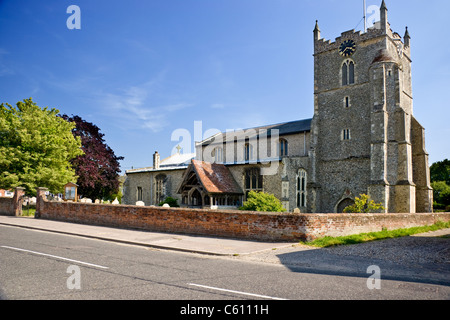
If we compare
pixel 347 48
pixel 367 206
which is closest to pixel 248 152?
pixel 347 48

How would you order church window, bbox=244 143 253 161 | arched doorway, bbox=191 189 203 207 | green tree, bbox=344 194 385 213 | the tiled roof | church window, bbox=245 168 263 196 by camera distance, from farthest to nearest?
church window, bbox=244 143 253 161
arched doorway, bbox=191 189 203 207
church window, bbox=245 168 263 196
the tiled roof
green tree, bbox=344 194 385 213

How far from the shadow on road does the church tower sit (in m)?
15.4

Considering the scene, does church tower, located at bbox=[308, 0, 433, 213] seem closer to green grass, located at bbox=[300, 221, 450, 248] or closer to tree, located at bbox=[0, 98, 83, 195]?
green grass, located at bbox=[300, 221, 450, 248]

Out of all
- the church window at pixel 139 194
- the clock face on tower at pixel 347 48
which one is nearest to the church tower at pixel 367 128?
the clock face on tower at pixel 347 48

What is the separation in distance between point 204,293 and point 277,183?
2345 centimetres

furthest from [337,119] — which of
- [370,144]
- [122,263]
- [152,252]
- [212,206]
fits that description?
[122,263]

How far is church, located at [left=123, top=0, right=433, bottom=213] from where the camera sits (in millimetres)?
27062

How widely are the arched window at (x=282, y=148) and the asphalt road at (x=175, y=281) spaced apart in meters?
25.6

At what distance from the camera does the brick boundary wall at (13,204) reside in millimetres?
24141

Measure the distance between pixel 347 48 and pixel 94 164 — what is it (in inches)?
1163

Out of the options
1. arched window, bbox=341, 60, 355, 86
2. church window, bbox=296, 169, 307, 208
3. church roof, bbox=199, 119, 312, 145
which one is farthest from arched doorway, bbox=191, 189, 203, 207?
arched window, bbox=341, 60, 355, 86

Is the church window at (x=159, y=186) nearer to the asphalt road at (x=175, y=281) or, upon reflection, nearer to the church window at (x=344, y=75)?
the church window at (x=344, y=75)

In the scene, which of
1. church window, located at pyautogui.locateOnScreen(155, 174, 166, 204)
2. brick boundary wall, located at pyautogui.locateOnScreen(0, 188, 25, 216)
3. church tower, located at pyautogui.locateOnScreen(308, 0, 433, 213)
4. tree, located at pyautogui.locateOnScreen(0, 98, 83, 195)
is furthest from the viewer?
church window, located at pyautogui.locateOnScreen(155, 174, 166, 204)

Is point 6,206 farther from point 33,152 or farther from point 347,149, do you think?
point 347,149
